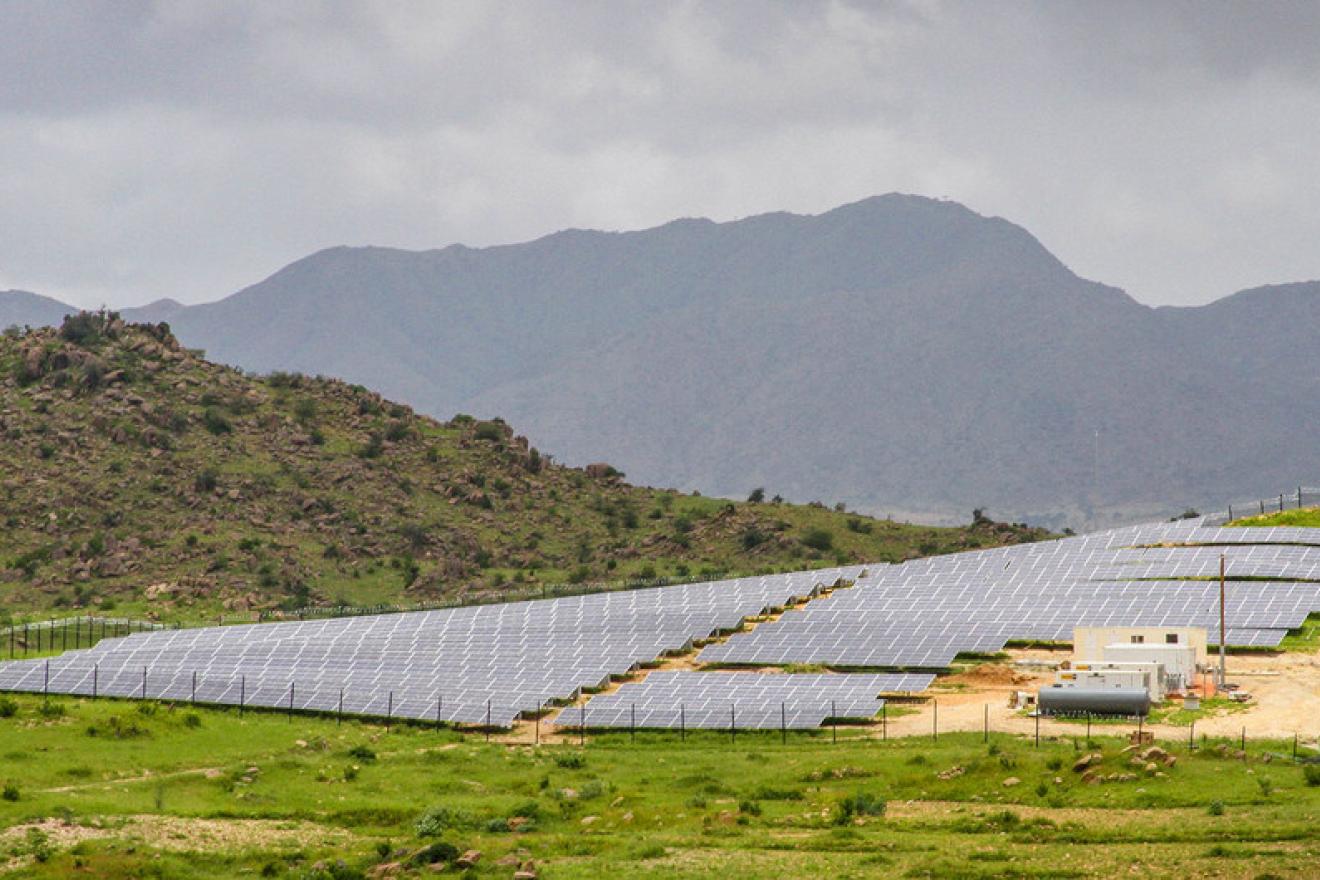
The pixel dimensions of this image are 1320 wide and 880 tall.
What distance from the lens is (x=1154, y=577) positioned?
11044cm

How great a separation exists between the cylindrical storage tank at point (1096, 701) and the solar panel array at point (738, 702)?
276 inches

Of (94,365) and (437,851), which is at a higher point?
(94,365)

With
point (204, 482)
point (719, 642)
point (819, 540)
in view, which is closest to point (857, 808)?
point (719, 642)

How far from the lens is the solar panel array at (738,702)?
79.9 m

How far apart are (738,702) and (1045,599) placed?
30.3m

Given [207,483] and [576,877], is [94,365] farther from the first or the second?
[576,877]

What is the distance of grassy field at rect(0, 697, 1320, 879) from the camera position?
175 feet

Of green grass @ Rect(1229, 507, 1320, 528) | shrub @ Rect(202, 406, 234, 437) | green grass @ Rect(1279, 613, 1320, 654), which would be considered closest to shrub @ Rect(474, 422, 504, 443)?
shrub @ Rect(202, 406, 234, 437)

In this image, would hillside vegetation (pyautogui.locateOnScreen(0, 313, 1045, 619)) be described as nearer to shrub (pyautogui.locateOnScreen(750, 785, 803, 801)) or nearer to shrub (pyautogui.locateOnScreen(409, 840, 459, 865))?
shrub (pyautogui.locateOnScreen(750, 785, 803, 801))

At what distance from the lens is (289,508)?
156500 millimetres

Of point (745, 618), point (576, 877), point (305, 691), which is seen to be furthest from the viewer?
point (745, 618)

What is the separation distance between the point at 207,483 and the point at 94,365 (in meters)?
17.1

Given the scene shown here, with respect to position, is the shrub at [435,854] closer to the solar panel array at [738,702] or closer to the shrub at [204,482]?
the solar panel array at [738,702]

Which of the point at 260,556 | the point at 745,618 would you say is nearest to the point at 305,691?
the point at 745,618
